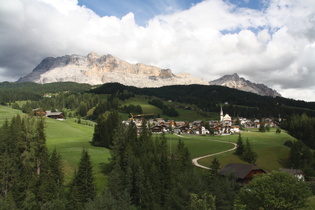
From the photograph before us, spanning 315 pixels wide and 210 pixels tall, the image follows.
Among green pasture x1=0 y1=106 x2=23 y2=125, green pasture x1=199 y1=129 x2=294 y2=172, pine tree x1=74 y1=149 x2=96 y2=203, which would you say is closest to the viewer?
pine tree x1=74 y1=149 x2=96 y2=203

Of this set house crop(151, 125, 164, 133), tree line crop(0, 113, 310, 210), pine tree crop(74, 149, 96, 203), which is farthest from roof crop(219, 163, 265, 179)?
house crop(151, 125, 164, 133)

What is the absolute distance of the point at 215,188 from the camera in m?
39.4

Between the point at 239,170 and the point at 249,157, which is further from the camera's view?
the point at 249,157

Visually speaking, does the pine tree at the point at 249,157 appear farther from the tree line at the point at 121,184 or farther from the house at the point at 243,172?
the tree line at the point at 121,184

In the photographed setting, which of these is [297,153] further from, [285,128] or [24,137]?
[285,128]

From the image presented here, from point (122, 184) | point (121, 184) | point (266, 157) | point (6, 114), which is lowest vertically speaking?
point (122, 184)

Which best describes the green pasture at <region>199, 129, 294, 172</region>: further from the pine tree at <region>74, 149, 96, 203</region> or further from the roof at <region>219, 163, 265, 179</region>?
the pine tree at <region>74, 149, 96, 203</region>

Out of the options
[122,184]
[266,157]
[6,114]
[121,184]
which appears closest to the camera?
[121,184]

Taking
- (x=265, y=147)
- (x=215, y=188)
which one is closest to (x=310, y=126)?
→ (x=265, y=147)

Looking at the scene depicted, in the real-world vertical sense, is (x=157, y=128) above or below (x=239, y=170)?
above

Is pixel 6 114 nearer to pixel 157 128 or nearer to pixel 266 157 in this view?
pixel 157 128

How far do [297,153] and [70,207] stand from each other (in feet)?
227

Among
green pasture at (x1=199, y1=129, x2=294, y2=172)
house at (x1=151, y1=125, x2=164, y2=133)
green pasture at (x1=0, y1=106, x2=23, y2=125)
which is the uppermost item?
green pasture at (x1=0, y1=106, x2=23, y2=125)

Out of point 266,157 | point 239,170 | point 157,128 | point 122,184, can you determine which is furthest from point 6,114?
point 266,157
